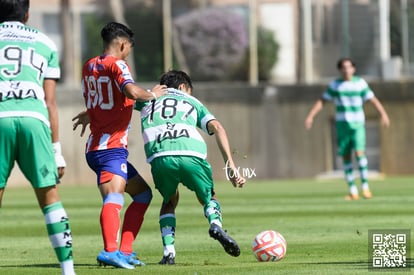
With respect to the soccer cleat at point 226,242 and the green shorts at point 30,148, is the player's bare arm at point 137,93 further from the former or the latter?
the green shorts at point 30,148

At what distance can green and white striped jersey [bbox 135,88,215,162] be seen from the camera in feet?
35.2

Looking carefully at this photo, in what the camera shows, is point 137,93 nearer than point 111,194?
Yes

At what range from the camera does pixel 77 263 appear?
11008 mm

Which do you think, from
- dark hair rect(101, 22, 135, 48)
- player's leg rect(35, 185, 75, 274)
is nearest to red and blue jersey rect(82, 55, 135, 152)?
dark hair rect(101, 22, 135, 48)

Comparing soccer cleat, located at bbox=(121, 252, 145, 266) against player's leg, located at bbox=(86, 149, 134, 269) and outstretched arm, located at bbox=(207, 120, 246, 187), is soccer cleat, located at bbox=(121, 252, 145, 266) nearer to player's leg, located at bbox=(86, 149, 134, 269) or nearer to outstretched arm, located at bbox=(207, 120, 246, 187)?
player's leg, located at bbox=(86, 149, 134, 269)

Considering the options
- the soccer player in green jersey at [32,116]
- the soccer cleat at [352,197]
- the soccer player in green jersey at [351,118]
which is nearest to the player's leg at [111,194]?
the soccer player in green jersey at [32,116]

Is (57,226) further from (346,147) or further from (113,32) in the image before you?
(346,147)

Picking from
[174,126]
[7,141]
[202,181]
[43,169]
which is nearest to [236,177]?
[202,181]

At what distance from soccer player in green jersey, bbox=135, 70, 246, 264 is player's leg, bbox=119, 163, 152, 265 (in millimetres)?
188

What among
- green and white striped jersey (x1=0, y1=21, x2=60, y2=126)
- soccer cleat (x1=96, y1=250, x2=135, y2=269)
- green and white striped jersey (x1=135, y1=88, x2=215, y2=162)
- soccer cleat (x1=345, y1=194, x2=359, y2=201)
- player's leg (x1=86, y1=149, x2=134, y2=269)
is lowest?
soccer cleat (x1=345, y1=194, x2=359, y2=201)

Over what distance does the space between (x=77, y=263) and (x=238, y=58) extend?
2261cm

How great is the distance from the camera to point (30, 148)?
8.20 metres

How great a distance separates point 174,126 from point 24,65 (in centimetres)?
255

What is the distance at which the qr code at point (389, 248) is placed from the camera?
10.2 m
